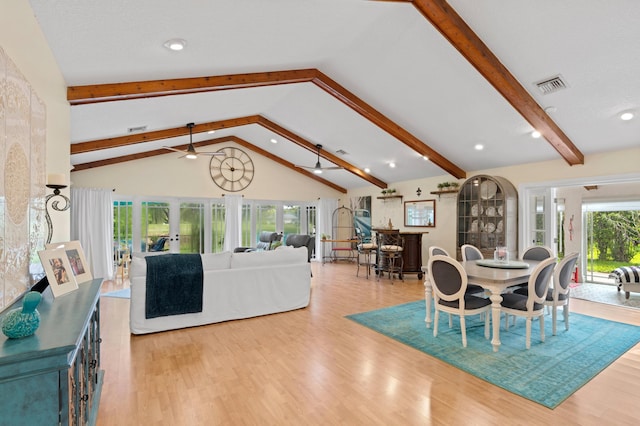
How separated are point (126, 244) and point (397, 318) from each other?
6357 millimetres

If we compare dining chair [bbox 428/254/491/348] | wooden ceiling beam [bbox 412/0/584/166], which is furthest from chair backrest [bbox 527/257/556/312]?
wooden ceiling beam [bbox 412/0/584/166]

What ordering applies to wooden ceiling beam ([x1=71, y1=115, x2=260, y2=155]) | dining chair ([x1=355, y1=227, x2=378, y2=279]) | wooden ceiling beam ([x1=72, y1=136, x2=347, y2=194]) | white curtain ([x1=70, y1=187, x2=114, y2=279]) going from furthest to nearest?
dining chair ([x1=355, y1=227, x2=378, y2=279]), wooden ceiling beam ([x1=72, y1=136, x2=347, y2=194]), white curtain ([x1=70, y1=187, x2=114, y2=279]), wooden ceiling beam ([x1=71, y1=115, x2=260, y2=155])

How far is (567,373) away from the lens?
109 inches

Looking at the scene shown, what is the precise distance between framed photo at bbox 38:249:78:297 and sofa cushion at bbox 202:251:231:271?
2.01 meters

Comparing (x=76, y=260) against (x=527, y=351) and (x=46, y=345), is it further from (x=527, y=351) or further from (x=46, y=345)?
(x=527, y=351)

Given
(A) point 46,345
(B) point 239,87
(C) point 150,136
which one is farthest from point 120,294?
(A) point 46,345

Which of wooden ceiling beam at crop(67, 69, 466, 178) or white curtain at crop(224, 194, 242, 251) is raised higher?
wooden ceiling beam at crop(67, 69, 466, 178)

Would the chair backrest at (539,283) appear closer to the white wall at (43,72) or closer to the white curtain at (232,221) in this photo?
the white wall at (43,72)

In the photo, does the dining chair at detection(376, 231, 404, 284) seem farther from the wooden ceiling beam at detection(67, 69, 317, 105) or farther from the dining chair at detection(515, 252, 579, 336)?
the wooden ceiling beam at detection(67, 69, 317, 105)

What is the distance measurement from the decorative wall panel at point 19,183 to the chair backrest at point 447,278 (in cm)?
325

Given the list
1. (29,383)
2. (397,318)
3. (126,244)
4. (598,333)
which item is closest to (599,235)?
(598,333)

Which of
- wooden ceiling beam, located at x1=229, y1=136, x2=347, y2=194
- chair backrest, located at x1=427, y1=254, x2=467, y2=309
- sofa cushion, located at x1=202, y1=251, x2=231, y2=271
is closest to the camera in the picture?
chair backrest, located at x1=427, y1=254, x2=467, y2=309

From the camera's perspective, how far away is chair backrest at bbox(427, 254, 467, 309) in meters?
3.25

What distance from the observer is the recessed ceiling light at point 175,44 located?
2.94 meters
